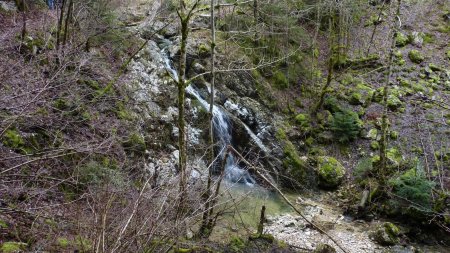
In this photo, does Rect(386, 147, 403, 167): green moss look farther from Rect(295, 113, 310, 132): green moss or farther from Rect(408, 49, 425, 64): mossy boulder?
Rect(408, 49, 425, 64): mossy boulder

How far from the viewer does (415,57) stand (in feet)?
51.3

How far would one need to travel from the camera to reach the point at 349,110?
1272 centimetres

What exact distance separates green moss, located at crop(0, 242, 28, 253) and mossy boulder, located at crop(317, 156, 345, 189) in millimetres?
8999

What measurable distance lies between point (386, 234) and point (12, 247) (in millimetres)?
7727

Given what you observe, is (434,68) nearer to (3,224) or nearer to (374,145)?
(374,145)

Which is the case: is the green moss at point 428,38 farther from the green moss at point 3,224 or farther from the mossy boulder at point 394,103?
the green moss at point 3,224

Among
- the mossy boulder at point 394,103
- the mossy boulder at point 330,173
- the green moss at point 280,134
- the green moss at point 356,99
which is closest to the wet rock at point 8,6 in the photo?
the green moss at point 280,134

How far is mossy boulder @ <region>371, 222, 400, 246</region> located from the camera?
8289 millimetres

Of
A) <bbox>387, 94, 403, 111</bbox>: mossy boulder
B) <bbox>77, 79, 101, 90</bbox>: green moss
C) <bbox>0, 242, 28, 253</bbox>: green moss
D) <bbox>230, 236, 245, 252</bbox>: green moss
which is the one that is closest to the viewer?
<bbox>0, 242, 28, 253</bbox>: green moss

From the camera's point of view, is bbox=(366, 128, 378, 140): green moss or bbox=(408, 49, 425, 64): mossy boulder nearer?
bbox=(366, 128, 378, 140): green moss

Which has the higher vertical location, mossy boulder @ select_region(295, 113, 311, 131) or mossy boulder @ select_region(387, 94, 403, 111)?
mossy boulder @ select_region(387, 94, 403, 111)

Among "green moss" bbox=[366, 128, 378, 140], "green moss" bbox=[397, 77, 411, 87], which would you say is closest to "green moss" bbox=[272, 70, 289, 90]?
"green moss" bbox=[366, 128, 378, 140]

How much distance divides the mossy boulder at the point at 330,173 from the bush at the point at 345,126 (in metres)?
1.27

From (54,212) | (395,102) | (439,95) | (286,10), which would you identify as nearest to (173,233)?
(54,212)
